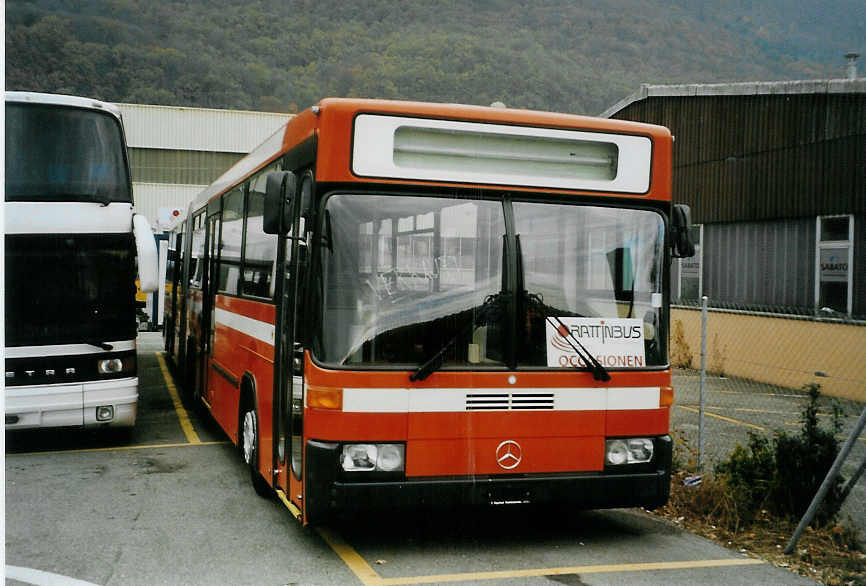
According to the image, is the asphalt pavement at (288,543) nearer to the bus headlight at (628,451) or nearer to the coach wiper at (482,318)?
the bus headlight at (628,451)

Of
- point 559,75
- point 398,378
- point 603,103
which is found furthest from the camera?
point 559,75

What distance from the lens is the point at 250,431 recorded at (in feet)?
26.0

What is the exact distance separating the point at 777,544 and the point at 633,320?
211 cm

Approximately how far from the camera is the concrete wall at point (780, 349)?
15773 mm

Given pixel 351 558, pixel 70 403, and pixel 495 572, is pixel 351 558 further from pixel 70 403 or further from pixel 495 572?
pixel 70 403

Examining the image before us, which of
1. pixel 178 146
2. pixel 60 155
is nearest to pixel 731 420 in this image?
pixel 60 155

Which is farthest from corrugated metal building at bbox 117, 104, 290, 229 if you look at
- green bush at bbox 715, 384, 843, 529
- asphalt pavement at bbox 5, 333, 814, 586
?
green bush at bbox 715, 384, 843, 529

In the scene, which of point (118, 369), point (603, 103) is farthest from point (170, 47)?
point (118, 369)

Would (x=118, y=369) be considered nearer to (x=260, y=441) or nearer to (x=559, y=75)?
(x=260, y=441)

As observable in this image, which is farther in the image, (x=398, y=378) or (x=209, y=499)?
(x=209, y=499)

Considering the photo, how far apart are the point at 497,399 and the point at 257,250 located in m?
3.00

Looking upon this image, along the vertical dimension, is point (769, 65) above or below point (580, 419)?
above

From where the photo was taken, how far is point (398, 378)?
5.80 metres

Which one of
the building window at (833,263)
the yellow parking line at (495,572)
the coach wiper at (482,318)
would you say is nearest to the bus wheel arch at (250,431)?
the yellow parking line at (495,572)
